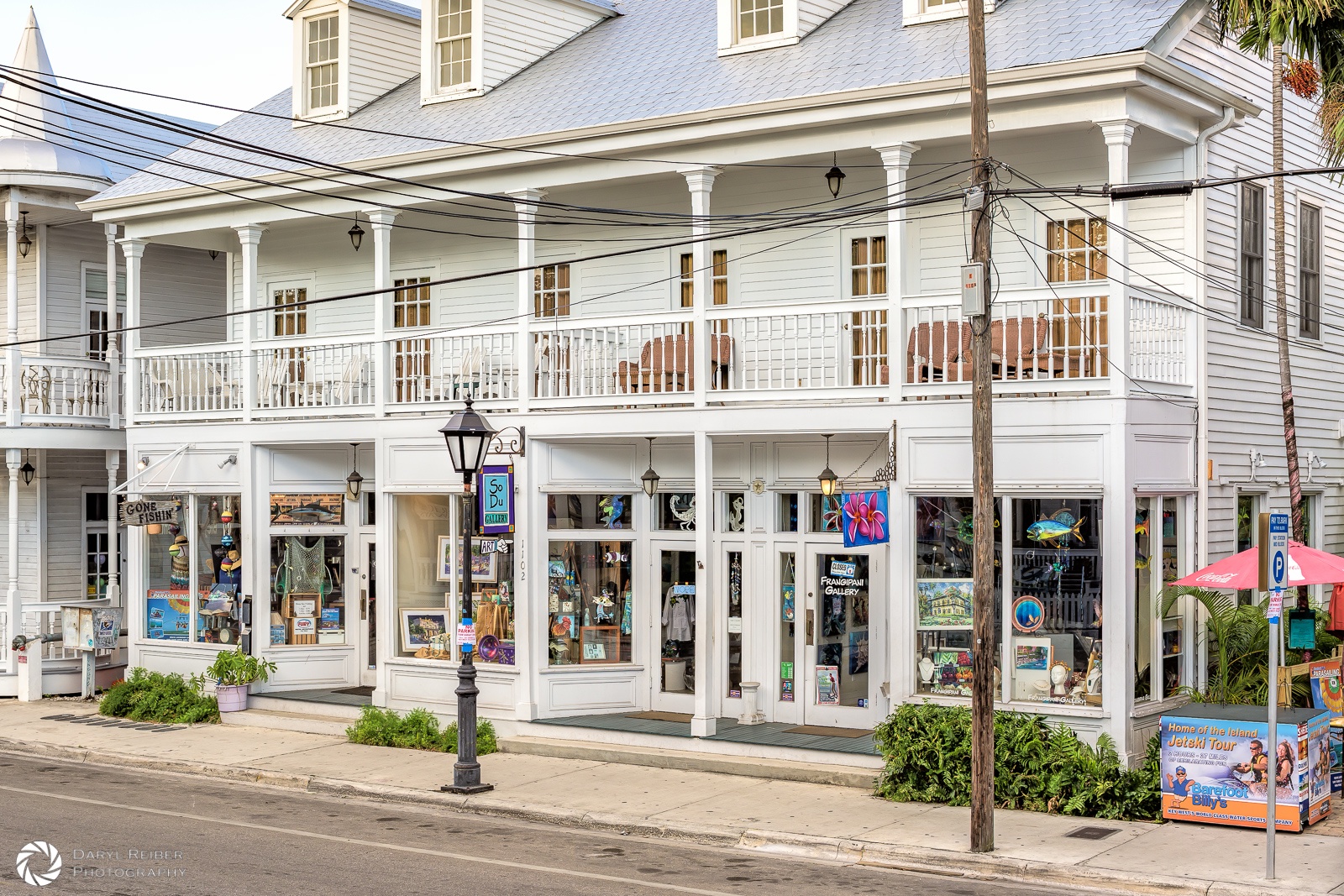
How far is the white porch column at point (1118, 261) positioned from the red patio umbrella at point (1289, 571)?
73.3 inches

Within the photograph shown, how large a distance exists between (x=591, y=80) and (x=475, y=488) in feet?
18.8

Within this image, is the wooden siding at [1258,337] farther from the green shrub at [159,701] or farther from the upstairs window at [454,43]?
the green shrub at [159,701]

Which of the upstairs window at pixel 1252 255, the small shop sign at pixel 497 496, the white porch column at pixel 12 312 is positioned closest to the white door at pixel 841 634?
the small shop sign at pixel 497 496

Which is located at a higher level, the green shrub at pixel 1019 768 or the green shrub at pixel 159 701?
the green shrub at pixel 1019 768

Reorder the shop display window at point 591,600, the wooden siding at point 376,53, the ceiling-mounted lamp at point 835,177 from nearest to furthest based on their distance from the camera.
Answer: the ceiling-mounted lamp at point 835,177 → the shop display window at point 591,600 → the wooden siding at point 376,53

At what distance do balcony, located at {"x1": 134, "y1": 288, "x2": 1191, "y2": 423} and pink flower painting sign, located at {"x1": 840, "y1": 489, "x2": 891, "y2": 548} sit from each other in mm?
1043

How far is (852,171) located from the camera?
17.3 meters

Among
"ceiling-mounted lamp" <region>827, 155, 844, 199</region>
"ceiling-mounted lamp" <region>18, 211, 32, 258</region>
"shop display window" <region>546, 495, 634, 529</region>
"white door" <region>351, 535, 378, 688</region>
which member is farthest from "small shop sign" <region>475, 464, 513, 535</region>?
"ceiling-mounted lamp" <region>18, 211, 32, 258</region>

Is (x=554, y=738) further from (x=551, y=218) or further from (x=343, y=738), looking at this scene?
(x=551, y=218)

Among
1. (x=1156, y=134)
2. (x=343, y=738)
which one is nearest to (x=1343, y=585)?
(x=1156, y=134)

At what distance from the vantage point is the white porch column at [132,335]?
71.3ft

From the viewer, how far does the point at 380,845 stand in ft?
42.3

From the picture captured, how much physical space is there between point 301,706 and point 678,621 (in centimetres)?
544

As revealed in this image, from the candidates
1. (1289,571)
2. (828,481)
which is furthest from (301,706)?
(1289,571)
